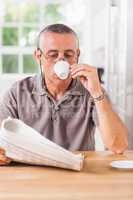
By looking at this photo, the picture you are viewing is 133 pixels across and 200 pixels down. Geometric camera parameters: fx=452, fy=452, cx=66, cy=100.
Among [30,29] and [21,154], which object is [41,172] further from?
[30,29]

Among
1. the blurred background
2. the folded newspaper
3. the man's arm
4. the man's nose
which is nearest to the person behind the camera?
the folded newspaper

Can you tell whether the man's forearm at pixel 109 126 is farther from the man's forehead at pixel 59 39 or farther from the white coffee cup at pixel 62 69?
the man's forehead at pixel 59 39

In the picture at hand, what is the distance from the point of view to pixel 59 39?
195 cm

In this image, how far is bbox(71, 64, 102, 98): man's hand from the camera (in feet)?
6.02

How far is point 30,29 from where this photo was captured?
4.39 meters

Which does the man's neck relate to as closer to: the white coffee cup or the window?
the white coffee cup

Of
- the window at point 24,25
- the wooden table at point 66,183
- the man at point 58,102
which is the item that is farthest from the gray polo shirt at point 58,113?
the window at point 24,25

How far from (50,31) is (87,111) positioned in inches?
15.2

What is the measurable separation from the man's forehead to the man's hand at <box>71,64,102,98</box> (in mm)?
145

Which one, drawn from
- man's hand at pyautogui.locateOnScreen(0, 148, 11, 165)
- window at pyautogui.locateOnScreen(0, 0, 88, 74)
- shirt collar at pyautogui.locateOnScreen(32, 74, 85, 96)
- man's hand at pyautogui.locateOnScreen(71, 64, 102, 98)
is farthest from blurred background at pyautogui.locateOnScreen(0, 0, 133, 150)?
man's hand at pyautogui.locateOnScreen(0, 148, 11, 165)

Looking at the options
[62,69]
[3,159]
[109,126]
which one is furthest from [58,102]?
[3,159]

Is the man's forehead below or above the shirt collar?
above

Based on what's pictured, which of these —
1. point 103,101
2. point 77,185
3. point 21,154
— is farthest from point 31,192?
point 103,101

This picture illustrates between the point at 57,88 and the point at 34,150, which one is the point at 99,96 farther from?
the point at 34,150
